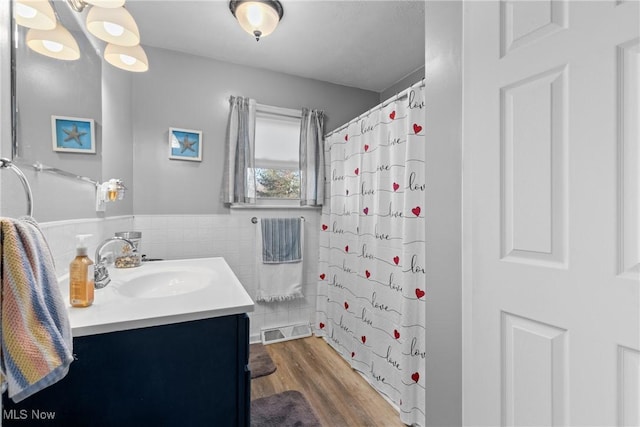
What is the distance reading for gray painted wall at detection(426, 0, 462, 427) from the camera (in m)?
1.00

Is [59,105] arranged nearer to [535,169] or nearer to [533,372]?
[535,169]

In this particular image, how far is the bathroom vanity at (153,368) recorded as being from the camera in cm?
74

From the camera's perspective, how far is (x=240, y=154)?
2.28 m

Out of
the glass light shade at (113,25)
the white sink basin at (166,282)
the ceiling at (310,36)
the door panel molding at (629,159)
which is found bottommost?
the white sink basin at (166,282)

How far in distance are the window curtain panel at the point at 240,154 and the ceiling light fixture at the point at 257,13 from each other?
771 millimetres

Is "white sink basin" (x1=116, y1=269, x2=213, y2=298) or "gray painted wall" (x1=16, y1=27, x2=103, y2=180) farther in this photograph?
"white sink basin" (x1=116, y1=269, x2=213, y2=298)

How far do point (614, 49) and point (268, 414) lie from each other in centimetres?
202

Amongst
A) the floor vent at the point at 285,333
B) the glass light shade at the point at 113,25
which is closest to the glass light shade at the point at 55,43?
the glass light shade at the point at 113,25

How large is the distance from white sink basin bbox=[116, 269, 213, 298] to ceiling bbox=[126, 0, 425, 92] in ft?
5.25

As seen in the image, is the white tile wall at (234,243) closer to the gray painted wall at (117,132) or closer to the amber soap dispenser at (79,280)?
the gray painted wall at (117,132)

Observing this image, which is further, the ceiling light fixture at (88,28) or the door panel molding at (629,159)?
the ceiling light fixture at (88,28)

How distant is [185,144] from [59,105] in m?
1.19

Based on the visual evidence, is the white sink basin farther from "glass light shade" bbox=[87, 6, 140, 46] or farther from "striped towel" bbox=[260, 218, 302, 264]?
"glass light shade" bbox=[87, 6, 140, 46]

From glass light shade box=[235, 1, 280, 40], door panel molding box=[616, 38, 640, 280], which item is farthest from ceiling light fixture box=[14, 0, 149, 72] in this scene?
door panel molding box=[616, 38, 640, 280]
